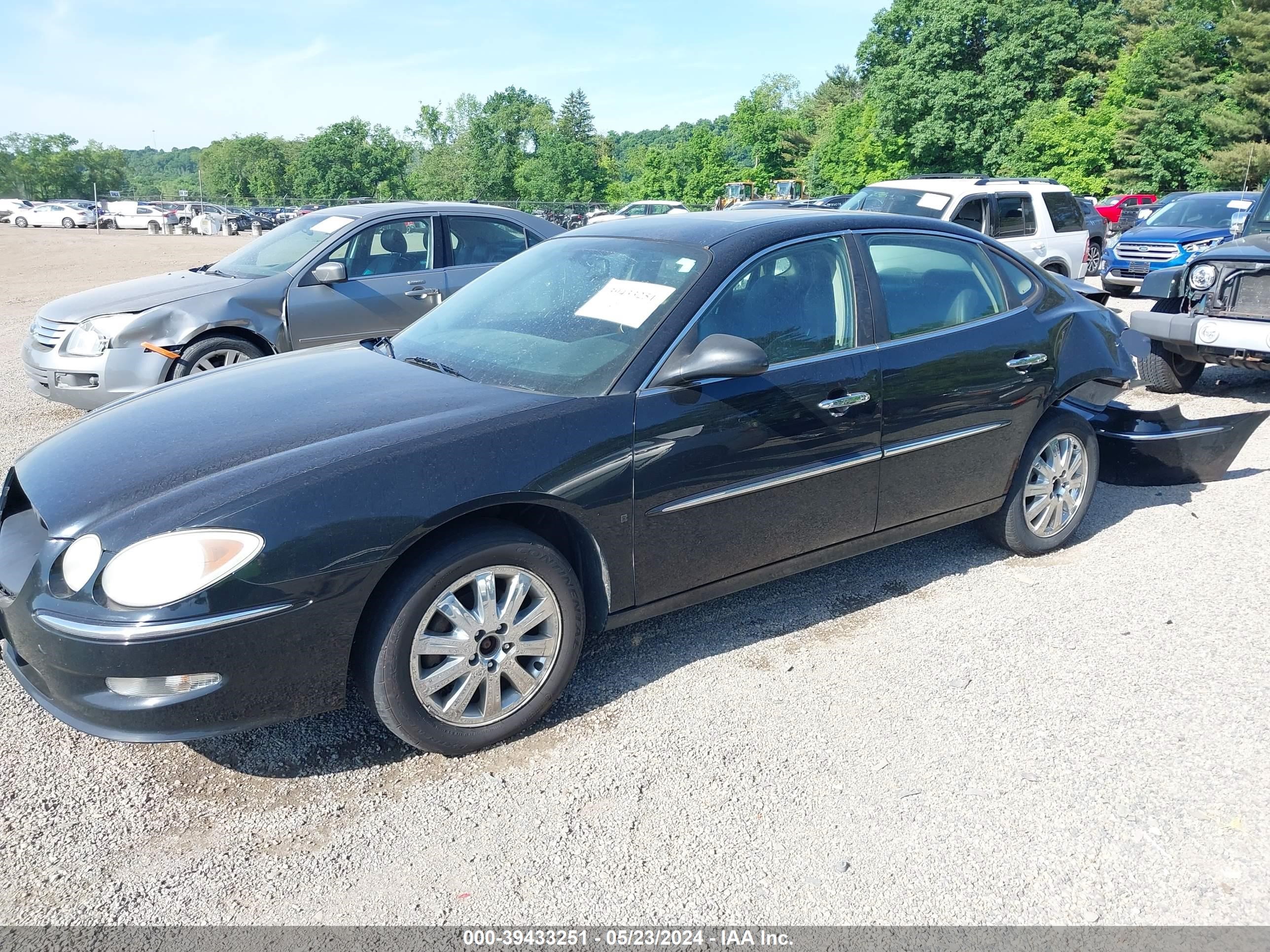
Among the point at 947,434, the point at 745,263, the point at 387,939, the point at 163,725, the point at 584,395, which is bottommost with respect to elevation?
the point at 387,939

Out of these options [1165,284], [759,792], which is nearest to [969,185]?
[1165,284]

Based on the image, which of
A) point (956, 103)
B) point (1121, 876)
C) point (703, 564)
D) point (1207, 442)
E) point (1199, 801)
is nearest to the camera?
point (1121, 876)

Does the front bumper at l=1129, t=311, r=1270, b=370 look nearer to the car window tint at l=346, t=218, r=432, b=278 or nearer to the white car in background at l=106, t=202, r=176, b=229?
the car window tint at l=346, t=218, r=432, b=278

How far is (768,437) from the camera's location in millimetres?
3652

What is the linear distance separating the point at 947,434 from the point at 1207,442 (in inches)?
91.5

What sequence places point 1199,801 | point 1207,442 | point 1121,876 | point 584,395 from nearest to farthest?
1. point 1121,876
2. point 1199,801
3. point 584,395
4. point 1207,442

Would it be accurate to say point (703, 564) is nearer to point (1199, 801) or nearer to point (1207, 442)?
point (1199, 801)

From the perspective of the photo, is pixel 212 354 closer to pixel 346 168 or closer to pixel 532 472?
pixel 532 472

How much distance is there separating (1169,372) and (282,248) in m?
7.73

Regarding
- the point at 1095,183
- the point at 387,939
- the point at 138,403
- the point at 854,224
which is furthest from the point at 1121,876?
the point at 1095,183

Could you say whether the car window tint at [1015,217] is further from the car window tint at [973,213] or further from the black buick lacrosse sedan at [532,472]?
the black buick lacrosse sedan at [532,472]

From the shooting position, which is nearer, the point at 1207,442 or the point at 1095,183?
the point at 1207,442

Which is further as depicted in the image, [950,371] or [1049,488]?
[1049,488]

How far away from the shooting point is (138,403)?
12.3 ft
